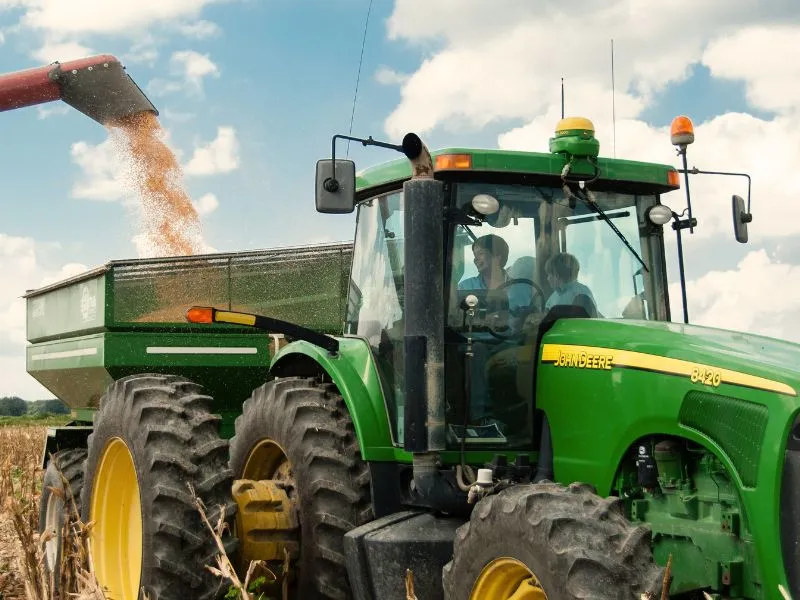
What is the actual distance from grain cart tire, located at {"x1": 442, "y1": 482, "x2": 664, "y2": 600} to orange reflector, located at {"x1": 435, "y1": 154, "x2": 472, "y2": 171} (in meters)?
1.50

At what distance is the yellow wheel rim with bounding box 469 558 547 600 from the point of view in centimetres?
393

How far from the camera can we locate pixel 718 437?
389 centimetres

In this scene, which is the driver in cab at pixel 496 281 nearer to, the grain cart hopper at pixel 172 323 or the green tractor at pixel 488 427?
the green tractor at pixel 488 427

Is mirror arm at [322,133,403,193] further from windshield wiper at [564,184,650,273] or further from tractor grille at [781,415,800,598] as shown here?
tractor grille at [781,415,800,598]

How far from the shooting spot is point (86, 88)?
12.4 metres

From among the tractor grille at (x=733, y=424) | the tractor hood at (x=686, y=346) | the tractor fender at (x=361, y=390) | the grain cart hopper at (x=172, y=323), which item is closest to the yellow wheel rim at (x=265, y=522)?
the tractor fender at (x=361, y=390)

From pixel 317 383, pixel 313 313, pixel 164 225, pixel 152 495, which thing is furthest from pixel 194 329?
pixel 164 225

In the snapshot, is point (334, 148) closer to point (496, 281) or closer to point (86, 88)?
point (496, 281)

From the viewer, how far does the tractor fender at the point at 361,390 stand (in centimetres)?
516

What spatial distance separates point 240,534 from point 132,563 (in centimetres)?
93

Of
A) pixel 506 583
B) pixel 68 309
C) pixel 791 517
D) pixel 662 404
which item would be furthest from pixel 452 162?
pixel 68 309

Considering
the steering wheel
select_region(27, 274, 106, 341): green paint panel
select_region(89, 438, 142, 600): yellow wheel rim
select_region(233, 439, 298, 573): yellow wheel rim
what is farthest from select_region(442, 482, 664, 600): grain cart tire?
select_region(27, 274, 106, 341): green paint panel

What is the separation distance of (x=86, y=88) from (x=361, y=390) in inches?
332

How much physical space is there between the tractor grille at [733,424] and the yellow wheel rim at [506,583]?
0.84 m
